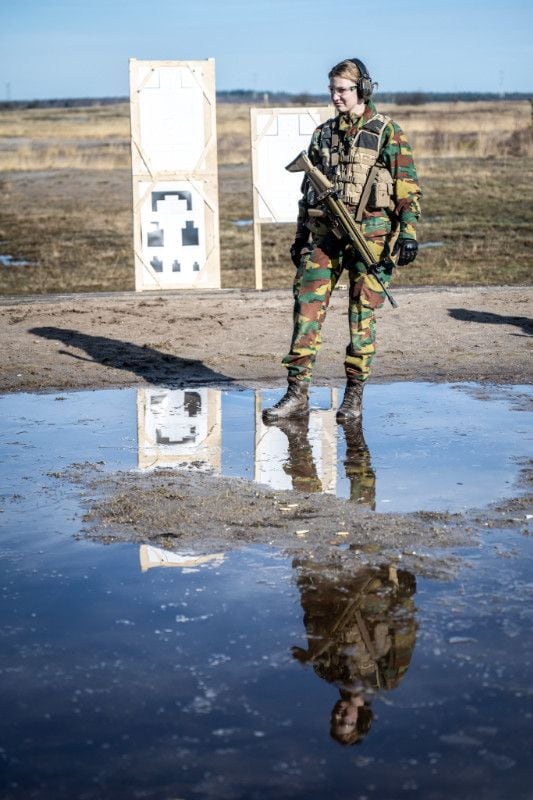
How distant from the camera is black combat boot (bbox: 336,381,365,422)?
26.0ft

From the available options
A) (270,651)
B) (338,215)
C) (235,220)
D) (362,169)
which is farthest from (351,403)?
(235,220)

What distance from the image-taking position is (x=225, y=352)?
10406mm

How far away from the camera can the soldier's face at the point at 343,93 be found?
7523mm

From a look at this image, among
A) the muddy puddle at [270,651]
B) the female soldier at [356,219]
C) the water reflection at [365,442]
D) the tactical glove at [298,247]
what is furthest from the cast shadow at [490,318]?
the muddy puddle at [270,651]

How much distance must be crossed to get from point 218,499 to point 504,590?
1.68 m

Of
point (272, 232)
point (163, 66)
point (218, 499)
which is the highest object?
point (163, 66)

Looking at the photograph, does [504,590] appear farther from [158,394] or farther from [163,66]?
[163,66]

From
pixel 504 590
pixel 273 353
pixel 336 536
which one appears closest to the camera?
pixel 504 590

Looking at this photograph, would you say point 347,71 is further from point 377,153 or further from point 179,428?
point 179,428

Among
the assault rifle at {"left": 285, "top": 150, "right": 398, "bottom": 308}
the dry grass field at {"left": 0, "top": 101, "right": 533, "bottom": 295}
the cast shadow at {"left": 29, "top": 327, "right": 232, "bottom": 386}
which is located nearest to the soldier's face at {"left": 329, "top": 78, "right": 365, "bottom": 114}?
the assault rifle at {"left": 285, "top": 150, "right": 398, "bottom": 308}

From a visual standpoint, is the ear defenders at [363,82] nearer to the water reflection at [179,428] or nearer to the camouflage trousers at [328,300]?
the camouflage trousers at [328,300]

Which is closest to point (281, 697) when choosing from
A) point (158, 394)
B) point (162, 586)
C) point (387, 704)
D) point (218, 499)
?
point (387, 704)

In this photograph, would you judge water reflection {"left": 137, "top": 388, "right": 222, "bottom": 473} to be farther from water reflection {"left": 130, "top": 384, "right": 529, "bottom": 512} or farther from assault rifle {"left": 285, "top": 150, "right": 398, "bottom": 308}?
assault rifle {"left": 285, "top": 150, "right": 398, "bottom": 308}

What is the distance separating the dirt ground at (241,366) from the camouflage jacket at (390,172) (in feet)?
5.41
